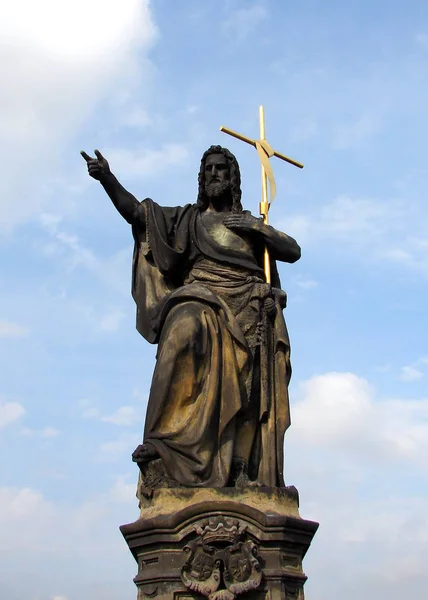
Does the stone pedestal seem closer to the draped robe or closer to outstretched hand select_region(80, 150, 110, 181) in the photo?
the draped robe

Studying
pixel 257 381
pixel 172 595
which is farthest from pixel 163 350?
pixel 172 595

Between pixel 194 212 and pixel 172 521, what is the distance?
3.95 meters

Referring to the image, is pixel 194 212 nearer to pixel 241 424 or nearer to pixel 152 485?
pixel 241 424

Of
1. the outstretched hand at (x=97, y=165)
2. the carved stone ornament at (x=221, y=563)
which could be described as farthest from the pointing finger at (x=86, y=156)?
the carved stone ornament at (x=221, y=563)

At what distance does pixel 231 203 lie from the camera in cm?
1195

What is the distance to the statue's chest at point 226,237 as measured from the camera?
1145cm

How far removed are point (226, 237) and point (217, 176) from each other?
832mm

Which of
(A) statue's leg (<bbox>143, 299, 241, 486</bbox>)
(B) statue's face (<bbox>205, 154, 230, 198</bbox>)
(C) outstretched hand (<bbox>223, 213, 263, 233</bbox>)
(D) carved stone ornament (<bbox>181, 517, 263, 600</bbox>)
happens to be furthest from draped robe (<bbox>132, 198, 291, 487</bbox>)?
(D) carved stone ornament (<bbox>181, 517, 263, 600</bbox>)

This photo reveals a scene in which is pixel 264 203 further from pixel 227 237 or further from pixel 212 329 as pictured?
pixel 212 329

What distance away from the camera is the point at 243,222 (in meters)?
11.5

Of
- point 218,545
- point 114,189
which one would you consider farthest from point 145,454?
point 114,189

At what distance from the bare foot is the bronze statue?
12mm

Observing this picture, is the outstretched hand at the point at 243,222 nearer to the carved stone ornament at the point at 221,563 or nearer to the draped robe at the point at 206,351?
the draped robe at the point at 206,351

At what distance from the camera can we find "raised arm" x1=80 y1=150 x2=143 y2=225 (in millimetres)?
11367
